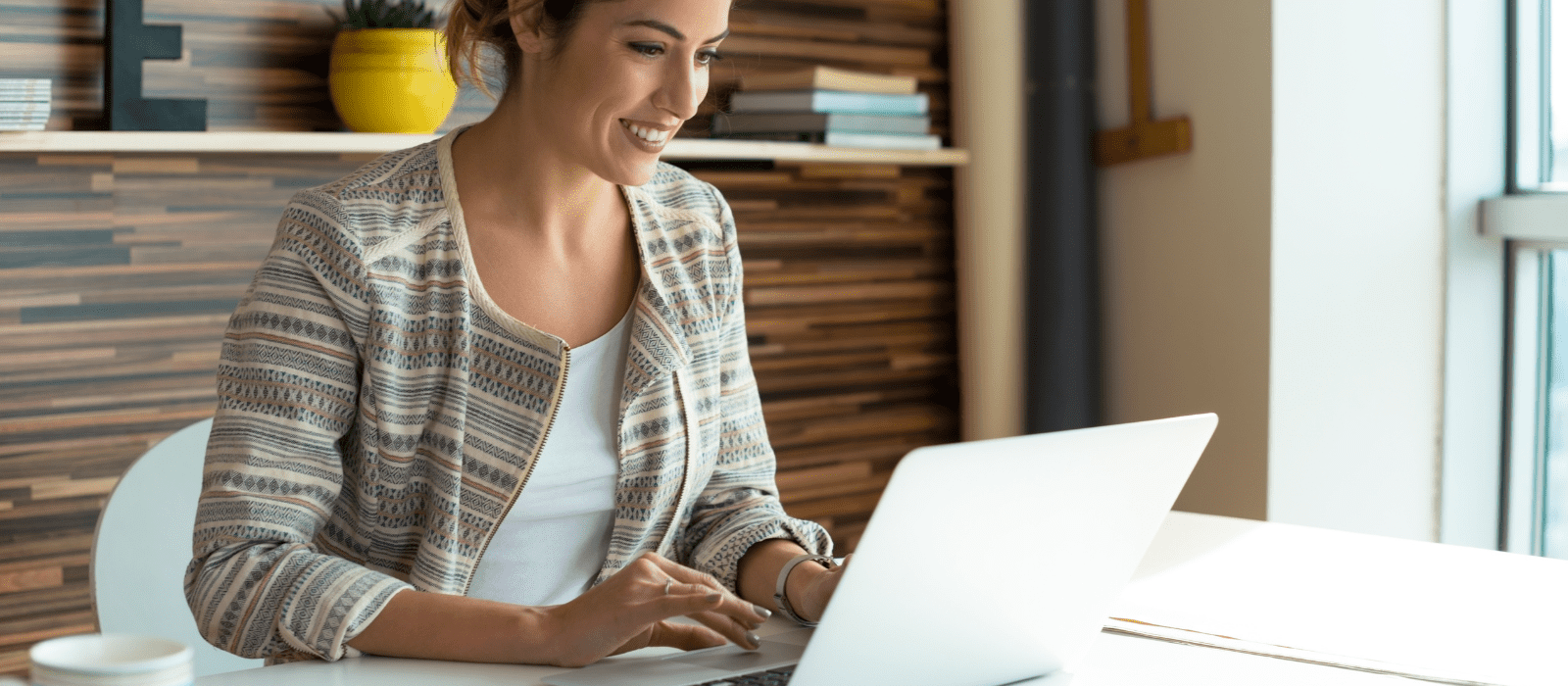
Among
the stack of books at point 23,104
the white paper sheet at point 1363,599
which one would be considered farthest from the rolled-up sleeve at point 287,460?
the stack of books at point 23,104

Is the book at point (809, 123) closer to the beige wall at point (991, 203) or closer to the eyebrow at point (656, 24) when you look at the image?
the beige wall at point (991, 203)

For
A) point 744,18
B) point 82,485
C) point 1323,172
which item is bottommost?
point 82,485

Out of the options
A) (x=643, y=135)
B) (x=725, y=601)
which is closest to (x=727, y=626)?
(x=725, y=601)

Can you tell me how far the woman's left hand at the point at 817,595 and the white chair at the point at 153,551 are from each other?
2.28 feet

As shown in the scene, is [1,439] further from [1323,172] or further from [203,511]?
[1323,172]

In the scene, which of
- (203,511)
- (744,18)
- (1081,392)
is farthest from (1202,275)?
(203,511)

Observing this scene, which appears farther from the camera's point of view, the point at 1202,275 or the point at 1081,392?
the point at 1081,392

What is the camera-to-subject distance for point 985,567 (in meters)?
0.91

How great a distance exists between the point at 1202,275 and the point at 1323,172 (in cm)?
29

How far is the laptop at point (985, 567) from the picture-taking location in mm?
851

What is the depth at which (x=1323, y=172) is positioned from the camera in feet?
7.79

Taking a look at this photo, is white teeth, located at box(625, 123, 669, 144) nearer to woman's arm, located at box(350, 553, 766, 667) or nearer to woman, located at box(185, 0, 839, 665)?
woman, located at box(185, 0, 839, 665)

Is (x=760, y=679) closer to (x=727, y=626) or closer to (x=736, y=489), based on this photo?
(x=727, y=626)

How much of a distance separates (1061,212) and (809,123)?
0.55 meters
